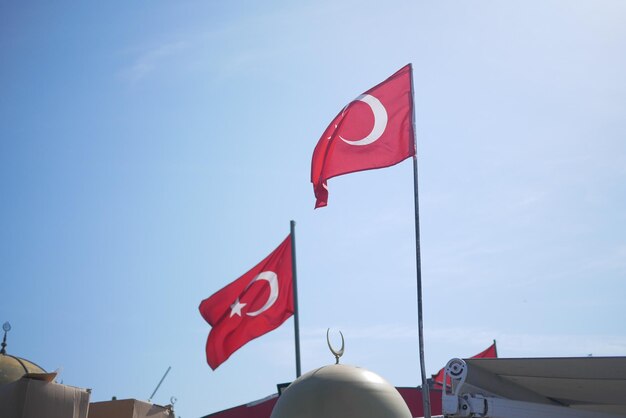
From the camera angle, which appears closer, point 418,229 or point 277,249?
point 418,229

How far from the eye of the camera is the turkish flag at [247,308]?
593 inches

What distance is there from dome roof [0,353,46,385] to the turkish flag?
26.6 feet

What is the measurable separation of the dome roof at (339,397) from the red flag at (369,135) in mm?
2741

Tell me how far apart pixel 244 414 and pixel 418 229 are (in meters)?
16.2

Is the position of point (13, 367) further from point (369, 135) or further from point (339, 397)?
point (369, 135)

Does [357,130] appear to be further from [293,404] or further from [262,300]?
[262,300]

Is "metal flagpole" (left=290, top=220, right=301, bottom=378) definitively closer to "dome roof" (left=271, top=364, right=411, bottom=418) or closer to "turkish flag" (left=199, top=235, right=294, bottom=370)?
"turkish flag" (left=199, top=235, right=294, bottom=370)

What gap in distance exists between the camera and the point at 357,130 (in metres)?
11.2

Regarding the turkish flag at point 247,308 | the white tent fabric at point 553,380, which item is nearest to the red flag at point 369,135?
the white tent fabric at point 553,380

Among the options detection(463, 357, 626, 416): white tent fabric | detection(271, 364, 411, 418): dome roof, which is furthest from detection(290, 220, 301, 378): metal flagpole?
detection(463, 357, 626, 416): white tent fabric

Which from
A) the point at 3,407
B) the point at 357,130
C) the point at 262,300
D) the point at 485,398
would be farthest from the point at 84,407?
the point at 485,398

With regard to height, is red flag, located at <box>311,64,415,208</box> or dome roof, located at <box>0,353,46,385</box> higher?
red flag, located at <box>311,64,415,208</box>

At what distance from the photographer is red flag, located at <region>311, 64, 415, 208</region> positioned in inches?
431

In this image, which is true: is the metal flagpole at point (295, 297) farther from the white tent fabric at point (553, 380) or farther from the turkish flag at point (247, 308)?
the white tent fabric at point (553, 380)
